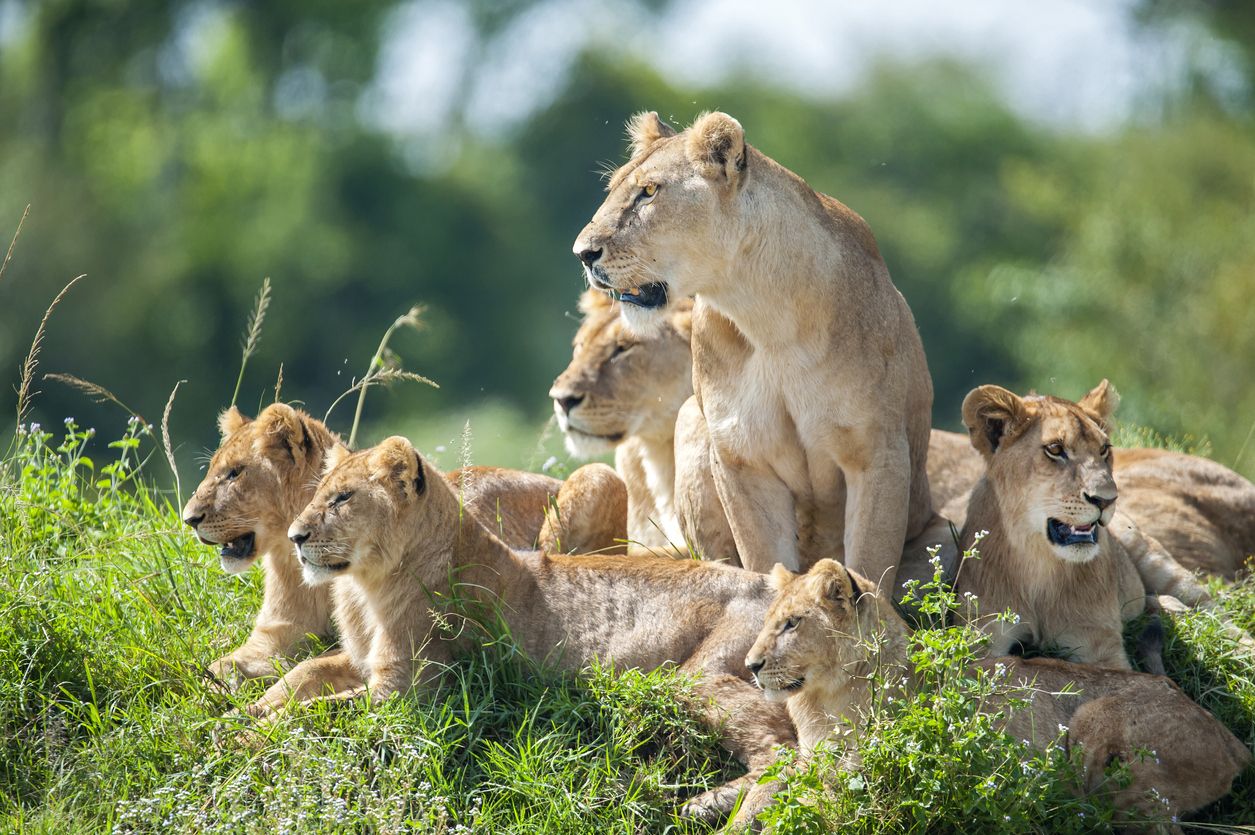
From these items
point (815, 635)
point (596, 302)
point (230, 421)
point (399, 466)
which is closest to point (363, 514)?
point (399, 466)

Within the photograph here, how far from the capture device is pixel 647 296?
6598mm

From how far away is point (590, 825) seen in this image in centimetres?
582

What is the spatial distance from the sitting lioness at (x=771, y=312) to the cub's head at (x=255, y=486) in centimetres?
129

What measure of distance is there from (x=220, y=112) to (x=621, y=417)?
40.6 meters

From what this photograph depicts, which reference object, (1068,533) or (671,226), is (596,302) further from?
(1068,533)

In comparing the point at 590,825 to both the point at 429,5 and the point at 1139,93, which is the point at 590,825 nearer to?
the point at 1139,93

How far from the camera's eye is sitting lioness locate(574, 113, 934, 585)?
6.53 metres

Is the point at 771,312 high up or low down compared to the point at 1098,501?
up

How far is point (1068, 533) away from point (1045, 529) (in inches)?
3.6

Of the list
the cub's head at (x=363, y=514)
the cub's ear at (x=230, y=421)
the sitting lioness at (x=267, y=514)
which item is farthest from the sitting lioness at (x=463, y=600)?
the cub's ear at (x=230, y=421)

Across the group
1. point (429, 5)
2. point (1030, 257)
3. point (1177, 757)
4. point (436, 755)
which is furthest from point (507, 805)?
point (429, 5)

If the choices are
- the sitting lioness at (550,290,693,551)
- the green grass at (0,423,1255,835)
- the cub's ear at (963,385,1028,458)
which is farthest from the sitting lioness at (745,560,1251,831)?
the sitting lioness at (550,290,693,551)

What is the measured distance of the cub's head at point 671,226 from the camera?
21.3 feet

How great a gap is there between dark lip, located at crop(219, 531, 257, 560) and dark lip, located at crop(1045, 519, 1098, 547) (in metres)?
2.89
